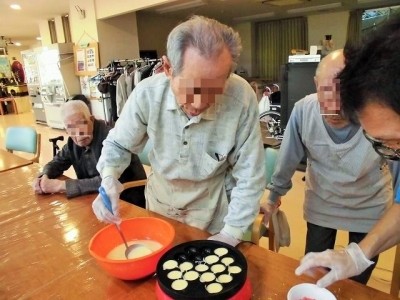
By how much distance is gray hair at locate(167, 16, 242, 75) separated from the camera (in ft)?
2.65

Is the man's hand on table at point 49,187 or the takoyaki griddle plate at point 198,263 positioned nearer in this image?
the takoyaki griddle plate at point 198,263

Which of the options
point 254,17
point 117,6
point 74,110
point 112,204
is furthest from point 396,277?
point 254,17

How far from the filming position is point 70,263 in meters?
0.95

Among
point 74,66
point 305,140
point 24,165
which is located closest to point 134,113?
point 305,140

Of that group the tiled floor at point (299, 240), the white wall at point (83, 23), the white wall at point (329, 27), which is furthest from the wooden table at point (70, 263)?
the white wall at point (329, 27)

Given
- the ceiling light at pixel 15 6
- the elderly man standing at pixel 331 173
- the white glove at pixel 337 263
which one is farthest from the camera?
the ceiling light at pixel 15 6

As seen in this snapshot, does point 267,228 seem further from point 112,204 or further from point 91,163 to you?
point 91,163

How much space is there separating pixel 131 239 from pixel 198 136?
0.41 m

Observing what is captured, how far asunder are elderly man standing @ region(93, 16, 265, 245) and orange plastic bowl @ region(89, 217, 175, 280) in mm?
58

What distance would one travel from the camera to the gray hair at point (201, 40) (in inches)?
31.8

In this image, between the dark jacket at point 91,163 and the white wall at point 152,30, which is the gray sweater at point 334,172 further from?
the white wall at point 152,30

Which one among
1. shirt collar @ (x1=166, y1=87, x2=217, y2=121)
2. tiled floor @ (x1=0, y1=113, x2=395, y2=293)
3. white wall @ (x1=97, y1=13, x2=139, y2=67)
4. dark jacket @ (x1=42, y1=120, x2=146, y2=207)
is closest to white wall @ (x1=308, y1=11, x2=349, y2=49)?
white wall @ (x1=97, y1=13, x2=139, y2=67)

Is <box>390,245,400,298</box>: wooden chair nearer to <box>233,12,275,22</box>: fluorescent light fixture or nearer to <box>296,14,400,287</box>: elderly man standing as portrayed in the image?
<box>296,14,400,287</box>: elderly man standing

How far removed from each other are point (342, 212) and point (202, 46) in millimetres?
895
